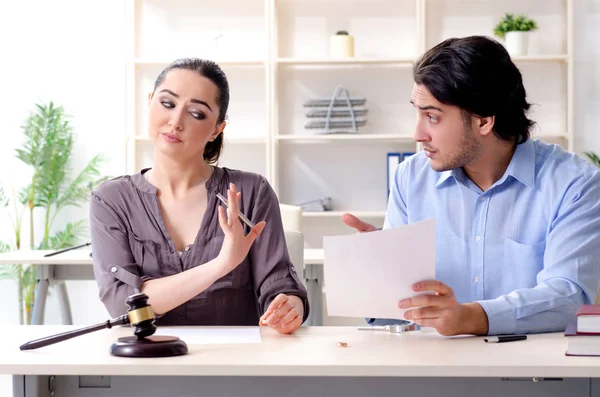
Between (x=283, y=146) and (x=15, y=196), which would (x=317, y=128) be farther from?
(x=15, y=196)

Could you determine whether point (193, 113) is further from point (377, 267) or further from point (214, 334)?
point (377, 267)

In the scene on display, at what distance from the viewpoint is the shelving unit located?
521 centimetres

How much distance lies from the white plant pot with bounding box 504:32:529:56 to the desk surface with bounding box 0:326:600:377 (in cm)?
358

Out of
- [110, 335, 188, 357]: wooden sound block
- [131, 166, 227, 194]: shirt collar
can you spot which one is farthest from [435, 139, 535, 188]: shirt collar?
[110, 335, 188, 357]: wooden sound block

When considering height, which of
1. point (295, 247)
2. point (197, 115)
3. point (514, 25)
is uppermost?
point (514, 25)

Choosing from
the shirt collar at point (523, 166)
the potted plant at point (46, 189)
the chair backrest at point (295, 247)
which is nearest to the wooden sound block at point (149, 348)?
the shirt collar at point (523, 166)

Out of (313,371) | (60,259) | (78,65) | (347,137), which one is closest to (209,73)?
(313,371)

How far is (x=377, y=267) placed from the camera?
1.57 metres

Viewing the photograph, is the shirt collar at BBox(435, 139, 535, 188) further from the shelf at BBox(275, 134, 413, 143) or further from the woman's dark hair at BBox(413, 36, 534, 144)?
the shelf at BBox(275, 134, 413, 143)

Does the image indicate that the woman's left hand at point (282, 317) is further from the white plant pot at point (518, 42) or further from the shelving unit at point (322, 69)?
the white plant pot at point (518, 42)

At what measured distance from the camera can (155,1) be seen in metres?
5.30

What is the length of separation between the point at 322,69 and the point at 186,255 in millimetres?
3395

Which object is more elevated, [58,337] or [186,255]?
[186,255]

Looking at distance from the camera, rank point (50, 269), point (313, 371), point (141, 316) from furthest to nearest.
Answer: point (50, 269), point (141, 316), point (313, 371)
